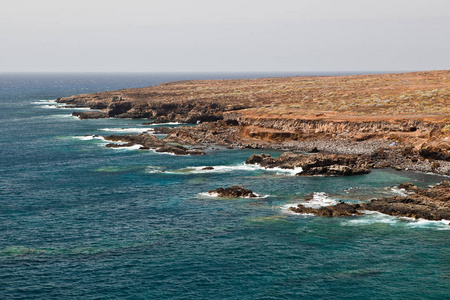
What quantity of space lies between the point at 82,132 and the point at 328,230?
3880 inches

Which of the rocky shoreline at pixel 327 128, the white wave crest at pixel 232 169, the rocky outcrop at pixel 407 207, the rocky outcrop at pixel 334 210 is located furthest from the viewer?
the rocky shoreline at pixel 327 128

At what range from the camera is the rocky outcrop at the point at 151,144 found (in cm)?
10044

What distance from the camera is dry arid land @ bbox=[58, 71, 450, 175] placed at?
89.6 metres

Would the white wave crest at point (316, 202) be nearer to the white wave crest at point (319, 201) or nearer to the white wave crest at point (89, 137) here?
the white wave crest at point (319, 201)

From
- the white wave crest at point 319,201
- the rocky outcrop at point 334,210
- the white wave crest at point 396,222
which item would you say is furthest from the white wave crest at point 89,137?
the white wave crest at point 396,222

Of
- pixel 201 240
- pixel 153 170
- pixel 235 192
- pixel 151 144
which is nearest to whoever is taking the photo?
pixel 201 240

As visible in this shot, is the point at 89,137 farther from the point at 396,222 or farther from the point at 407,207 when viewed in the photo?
the point at 396,222

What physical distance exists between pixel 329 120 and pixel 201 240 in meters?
67.1

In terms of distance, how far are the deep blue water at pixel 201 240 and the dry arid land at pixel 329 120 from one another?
12.7m

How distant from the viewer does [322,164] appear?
3150 inches

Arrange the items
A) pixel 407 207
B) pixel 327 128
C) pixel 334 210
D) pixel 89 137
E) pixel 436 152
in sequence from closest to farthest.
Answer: pixel 407 207 → pixel 334 210 → pixel 436 152 → pixel 327 128 → pixel 89 137

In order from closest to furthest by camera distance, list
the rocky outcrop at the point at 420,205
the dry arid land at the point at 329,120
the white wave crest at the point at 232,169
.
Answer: the rocky outcrop at the point at 420,205, the white wave crest at the point at 232,169, the dry arid land at the point at 329,120

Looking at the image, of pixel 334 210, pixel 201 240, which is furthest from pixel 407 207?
pixel 201 240

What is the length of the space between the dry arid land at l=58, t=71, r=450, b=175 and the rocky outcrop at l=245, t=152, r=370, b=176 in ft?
16.5
